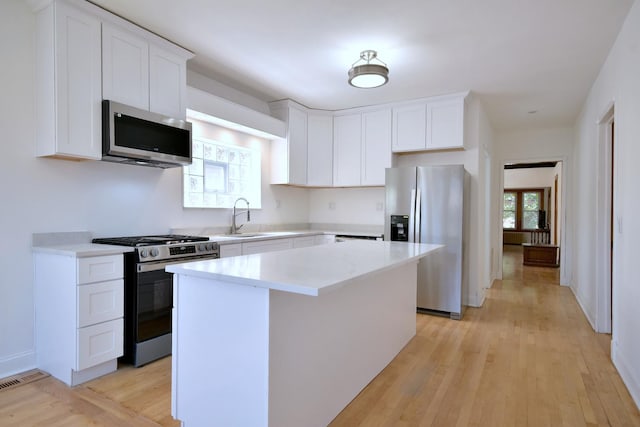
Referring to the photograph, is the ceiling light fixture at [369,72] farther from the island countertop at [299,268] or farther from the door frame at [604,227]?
the door frame at [604,227]

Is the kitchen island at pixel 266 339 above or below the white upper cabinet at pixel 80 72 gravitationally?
below

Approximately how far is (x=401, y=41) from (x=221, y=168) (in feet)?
7.81

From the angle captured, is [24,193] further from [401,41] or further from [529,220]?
[529,220]

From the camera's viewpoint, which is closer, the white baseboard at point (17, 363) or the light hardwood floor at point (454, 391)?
the light hardwood floor at point (454, 391)

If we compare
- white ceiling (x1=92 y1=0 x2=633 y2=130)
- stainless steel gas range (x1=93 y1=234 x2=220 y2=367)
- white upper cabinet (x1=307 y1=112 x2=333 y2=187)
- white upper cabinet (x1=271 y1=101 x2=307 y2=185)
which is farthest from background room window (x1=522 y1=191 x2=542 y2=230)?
stainless steel gas range (x1=93 y1=234 x2=220 y2=367)

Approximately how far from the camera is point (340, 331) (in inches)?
81.6

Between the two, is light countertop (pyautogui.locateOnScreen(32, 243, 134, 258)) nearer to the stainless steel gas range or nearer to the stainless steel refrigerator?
the stainless steel gas range

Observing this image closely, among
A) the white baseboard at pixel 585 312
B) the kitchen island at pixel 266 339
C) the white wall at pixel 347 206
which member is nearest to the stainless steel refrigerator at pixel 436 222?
the white wall at pixel 347 206

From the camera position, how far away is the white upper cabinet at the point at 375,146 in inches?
183

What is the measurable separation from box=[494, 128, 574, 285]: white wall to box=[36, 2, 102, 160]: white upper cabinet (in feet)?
19.2

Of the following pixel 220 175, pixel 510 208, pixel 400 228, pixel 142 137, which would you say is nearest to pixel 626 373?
pixel 400 228

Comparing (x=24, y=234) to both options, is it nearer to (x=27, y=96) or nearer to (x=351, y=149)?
(x=27, y=96)

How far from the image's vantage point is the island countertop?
1.38m

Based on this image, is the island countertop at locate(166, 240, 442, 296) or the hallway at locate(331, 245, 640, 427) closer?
the island countertop at locate(166, 240, 442, 296)
